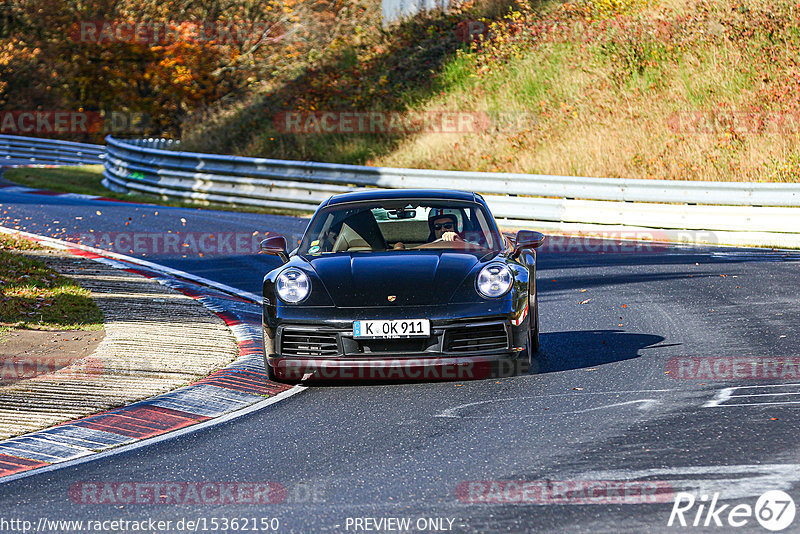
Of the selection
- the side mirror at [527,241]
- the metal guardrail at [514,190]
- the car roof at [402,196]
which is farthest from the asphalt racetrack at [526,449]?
the metal guardrail at [514,190]

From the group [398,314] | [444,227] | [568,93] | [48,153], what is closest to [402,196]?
[444,227]

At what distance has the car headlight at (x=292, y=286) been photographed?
7.82 meters

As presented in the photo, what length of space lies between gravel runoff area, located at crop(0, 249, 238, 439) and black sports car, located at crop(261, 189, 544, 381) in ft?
3.23

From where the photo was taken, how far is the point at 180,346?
30.6 feet

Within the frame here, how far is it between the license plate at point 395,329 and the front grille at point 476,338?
0.58ft

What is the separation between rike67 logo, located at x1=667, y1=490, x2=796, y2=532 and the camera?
4527 mm

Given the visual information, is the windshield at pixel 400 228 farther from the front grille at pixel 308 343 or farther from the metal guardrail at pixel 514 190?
the metal guardrail at pixel 514 190

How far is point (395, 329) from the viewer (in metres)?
7.43

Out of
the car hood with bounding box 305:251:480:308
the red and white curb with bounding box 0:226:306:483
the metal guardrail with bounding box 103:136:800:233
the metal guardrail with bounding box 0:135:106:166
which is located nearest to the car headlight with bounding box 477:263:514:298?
the car hood with bounding box 305:251:480:308

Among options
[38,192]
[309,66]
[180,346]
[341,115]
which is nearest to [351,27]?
[309,66]

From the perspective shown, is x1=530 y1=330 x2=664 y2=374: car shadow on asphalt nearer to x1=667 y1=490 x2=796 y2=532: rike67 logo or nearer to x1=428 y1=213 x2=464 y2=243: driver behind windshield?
x1=428 y1=213 x2=464 y2=243: driver behind windshield

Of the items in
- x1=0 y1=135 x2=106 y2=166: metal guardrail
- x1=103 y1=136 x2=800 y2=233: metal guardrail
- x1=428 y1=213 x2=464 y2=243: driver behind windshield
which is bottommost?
x1=428 y1=213 x2=464 y2=243: driver behind windshield

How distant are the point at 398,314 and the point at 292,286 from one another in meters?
0.89

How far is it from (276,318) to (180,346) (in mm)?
1836
